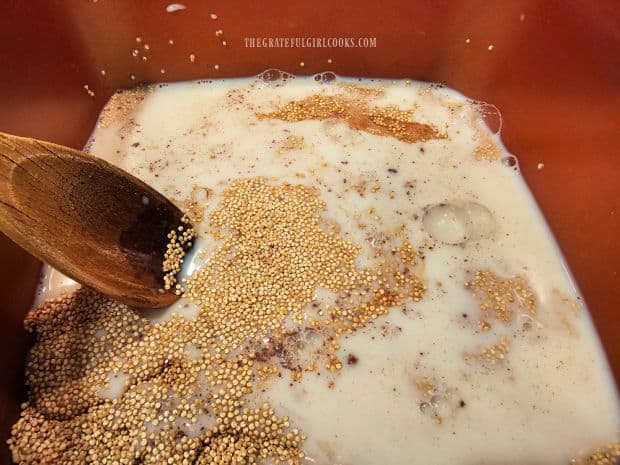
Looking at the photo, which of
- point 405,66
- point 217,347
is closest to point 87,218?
point 217,347

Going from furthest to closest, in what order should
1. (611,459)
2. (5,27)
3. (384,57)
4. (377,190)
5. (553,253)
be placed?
(384,57), (377,190), (553,253), (5,27), (611,459)

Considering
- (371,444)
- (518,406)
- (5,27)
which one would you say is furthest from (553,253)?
(5,27)

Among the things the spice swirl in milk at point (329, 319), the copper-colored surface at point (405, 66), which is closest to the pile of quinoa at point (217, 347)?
the spice swirl in milk at point (329, 319)

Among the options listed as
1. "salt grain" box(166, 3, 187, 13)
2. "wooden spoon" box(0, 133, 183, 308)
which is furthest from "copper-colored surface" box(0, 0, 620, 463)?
"wooden spoon" box(0, 133, 183, 308)

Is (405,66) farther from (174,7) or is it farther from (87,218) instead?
(87,218)

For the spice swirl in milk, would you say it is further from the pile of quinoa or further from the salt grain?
the salt grain

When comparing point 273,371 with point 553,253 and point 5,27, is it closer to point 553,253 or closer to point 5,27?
point 553,253
